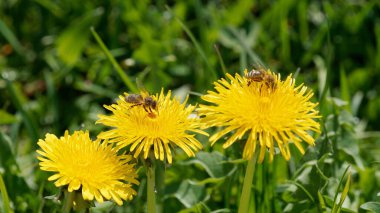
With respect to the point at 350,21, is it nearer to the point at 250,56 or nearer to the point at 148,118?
the point at 250,56

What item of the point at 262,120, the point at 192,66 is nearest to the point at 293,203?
the point at 262,120

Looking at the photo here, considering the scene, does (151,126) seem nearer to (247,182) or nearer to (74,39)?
(247,182)

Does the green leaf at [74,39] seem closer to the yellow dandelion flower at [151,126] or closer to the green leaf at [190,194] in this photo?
the green leaf at [190,194]

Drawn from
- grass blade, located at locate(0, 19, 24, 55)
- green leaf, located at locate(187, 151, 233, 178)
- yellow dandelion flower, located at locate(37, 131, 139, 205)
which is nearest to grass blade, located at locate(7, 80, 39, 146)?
grass blade, located at locate(0, 19, 24, 55)

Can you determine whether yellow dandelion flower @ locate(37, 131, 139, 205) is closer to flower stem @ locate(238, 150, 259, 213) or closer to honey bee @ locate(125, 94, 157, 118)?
honey bee @ locate(125, 94, 157, 118)

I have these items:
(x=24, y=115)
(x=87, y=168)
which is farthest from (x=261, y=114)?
(x=24, y=115)
